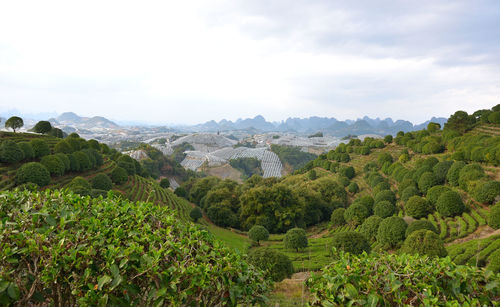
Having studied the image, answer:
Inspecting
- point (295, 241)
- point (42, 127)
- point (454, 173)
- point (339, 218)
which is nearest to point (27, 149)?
point (42, 127)

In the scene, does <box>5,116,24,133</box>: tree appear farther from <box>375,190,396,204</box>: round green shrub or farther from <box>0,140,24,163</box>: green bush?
<box>375,190,396,204</box>: round green shrub

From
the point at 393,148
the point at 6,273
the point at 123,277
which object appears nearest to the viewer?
the point at 6,273

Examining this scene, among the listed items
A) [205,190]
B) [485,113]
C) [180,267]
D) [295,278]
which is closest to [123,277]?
[180,267]

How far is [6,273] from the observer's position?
8.20ft

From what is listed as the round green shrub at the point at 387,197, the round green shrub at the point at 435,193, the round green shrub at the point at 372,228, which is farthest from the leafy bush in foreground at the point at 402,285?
the round green shrub at the point at 387,197

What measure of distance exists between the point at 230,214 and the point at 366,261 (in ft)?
102

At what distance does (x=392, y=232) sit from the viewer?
19875 mm

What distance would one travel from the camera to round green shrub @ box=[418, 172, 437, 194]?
26484mm

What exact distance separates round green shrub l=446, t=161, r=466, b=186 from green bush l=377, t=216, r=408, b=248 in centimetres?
943

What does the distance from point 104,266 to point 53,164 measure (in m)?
29.4

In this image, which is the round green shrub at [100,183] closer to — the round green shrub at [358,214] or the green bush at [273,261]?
the green bush at [273,261]

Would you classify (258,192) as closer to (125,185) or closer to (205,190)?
(205,190)

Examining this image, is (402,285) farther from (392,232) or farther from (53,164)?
Result: (53,164)

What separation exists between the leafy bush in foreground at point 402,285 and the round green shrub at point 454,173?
88.4 feet
